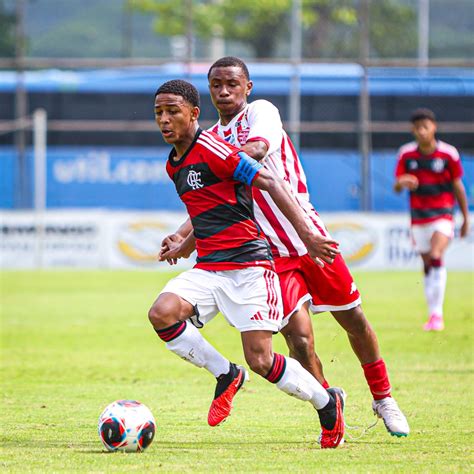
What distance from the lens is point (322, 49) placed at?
30953mm

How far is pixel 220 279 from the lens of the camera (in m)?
6.84

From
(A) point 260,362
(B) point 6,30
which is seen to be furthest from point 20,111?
(A) point 260,362

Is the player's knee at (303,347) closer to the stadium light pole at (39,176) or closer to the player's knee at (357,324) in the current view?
the player's knee at (357,324)

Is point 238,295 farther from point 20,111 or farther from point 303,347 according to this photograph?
point 20,111

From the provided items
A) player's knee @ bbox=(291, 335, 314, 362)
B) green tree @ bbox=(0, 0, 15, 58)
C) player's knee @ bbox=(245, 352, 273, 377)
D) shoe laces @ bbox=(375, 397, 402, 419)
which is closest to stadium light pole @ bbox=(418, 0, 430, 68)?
green tree @ bbox=(0, 0, 15, 58)

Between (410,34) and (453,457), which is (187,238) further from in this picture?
(410,34)

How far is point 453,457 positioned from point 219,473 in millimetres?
1392

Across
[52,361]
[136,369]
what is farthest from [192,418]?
[52,361]

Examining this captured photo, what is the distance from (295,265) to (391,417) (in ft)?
3.70

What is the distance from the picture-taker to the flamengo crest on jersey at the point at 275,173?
7094 mm

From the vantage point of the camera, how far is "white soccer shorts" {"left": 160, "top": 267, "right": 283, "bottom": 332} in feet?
22.1

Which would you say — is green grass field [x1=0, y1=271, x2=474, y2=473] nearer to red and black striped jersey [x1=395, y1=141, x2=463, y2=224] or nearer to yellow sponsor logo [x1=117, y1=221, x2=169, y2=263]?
red and black striped jersey [x1=395, y1=141, x2=463, y2=224]

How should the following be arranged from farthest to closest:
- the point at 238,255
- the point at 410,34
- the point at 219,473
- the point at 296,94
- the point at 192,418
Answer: the point at 410,34
the point at 296,94
the point at 192,418
the point at 238,255
the point at 219,473

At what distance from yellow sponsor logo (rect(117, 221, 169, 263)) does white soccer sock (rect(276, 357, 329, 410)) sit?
1809cm
